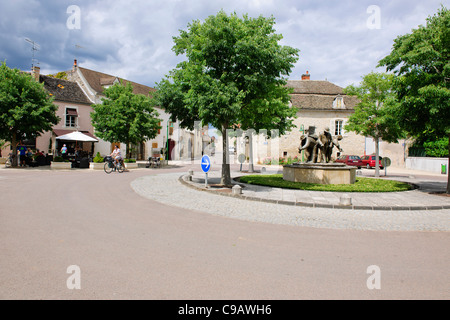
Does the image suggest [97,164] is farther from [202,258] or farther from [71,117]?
[202,258]

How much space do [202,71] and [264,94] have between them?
2905 mm

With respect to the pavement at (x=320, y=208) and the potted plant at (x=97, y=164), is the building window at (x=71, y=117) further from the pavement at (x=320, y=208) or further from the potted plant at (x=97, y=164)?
the pavement at (x=320, y=208)

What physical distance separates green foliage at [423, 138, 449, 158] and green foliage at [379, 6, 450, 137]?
68.9 ft

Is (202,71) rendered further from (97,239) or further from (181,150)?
(181,150)

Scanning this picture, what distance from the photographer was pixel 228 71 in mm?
12117

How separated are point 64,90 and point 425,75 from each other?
34.3 m

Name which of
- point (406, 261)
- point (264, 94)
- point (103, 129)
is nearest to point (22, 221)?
point (406, 261)

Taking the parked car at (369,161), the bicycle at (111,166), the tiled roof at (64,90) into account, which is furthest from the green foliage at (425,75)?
the tiled roof at (64,90)

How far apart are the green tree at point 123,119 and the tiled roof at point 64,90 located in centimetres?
743

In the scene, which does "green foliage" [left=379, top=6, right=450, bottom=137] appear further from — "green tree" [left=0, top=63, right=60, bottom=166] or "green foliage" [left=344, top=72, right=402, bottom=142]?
"green tree" [left=0, top=63, right=60, bottom=166]

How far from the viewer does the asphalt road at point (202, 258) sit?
3381mm

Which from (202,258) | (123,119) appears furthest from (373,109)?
(123,119)

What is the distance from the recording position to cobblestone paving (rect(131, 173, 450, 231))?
6.89m

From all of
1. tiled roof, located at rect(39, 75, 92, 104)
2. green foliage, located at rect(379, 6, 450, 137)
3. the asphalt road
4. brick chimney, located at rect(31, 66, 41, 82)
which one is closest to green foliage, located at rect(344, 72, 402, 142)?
green foliage, located at rect(379, 6, 450, 137)
